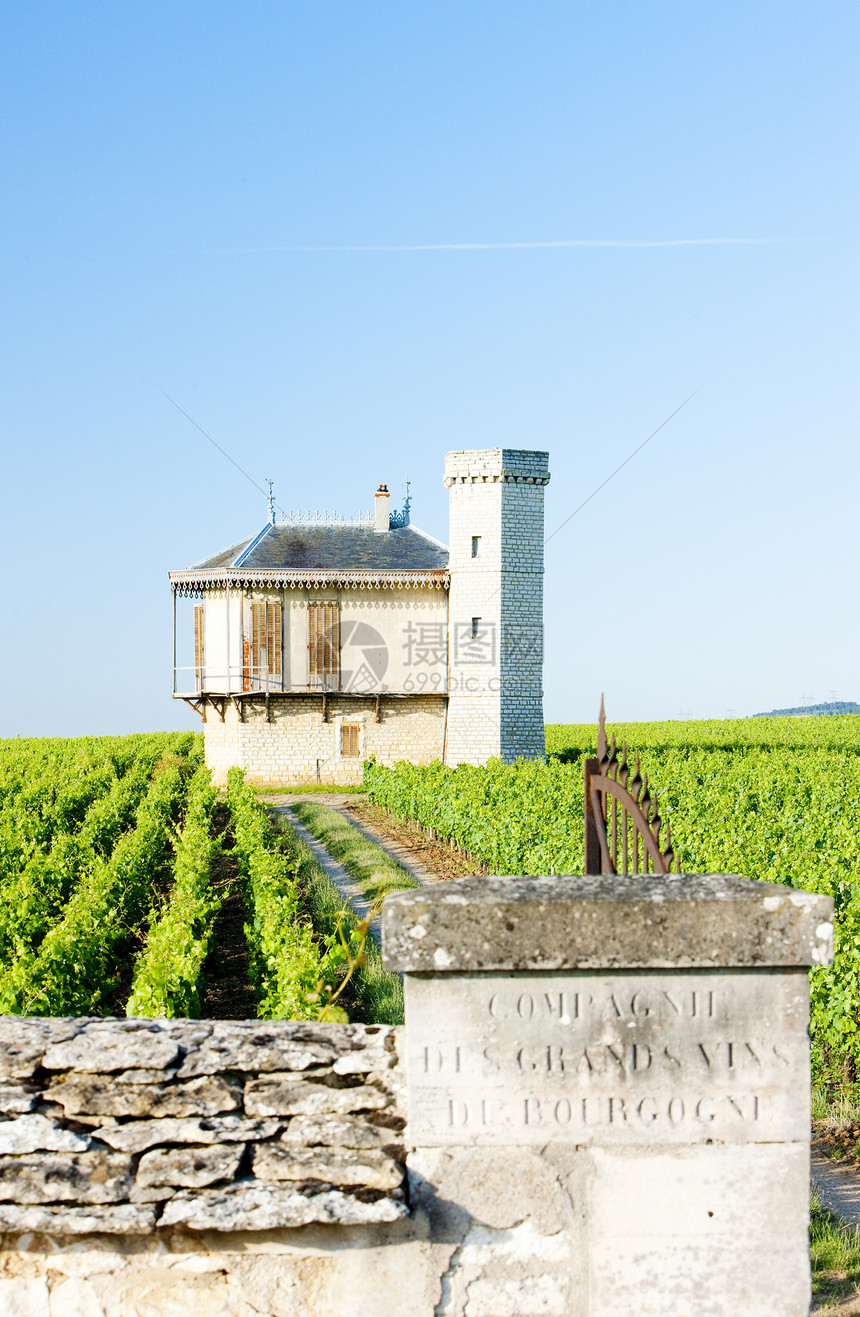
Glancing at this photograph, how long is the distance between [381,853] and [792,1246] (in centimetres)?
1657

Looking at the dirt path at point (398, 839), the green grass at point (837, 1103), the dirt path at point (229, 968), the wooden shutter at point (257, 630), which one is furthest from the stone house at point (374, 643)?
the green grass at point (837, 1103)

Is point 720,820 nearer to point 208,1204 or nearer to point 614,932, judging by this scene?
point 614,932

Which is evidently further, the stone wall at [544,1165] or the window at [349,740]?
the window at [349,740]

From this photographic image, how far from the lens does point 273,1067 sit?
324 centimetres

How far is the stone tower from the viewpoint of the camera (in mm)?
29969

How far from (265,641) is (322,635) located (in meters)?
1.65

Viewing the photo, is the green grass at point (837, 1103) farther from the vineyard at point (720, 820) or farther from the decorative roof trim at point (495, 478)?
the decorative roof trim at point (495, 478)

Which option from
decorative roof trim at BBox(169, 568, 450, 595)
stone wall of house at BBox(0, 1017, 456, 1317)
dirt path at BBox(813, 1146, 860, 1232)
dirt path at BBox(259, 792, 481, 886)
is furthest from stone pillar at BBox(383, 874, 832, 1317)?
decorative roof trim at BBox(169, 568, 450, 595)

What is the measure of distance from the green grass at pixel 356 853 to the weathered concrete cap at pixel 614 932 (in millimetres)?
10637

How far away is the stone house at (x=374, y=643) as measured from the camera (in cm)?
3019

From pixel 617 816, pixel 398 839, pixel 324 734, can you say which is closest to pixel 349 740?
pixel 324 734

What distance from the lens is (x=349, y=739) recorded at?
31.9 m

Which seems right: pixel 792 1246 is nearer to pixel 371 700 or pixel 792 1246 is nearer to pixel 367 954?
pixel 367 954

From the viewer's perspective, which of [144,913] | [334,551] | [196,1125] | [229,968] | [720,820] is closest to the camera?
[196,1125]
